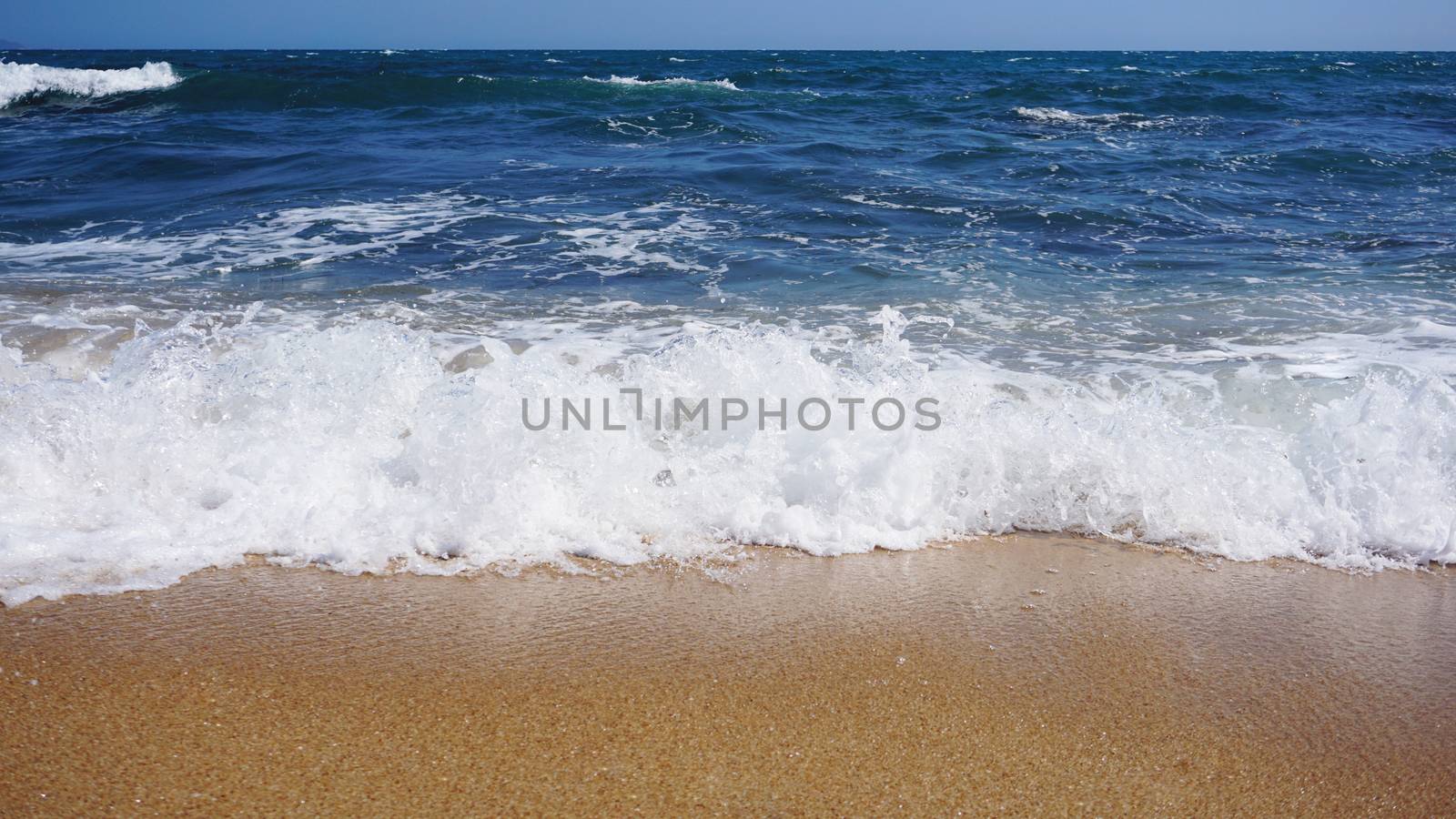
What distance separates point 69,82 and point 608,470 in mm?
21786

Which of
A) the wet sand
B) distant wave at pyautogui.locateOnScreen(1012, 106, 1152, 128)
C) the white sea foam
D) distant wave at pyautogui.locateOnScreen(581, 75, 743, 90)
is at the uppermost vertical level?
distant wave at pyautogui.locateOnScreen(581, 75, 743, 90)

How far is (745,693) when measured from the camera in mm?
2436

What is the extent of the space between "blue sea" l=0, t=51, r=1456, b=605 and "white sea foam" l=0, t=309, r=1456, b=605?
13mm

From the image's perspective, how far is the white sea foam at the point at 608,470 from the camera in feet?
10.2

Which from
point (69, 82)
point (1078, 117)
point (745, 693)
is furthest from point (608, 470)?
point (69, 82)

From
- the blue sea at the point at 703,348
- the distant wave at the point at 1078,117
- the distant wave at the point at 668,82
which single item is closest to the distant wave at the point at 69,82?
the blue sea at the point at 703,348

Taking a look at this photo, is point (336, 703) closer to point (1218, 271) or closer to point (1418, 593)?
point (1418, 593)

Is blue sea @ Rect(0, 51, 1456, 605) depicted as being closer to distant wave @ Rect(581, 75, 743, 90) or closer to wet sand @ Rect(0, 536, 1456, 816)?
wet sand @ Rect(0, 536, 1456, 816)

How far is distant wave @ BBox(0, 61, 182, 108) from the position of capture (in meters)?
18.5

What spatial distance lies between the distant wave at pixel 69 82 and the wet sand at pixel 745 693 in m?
20.2

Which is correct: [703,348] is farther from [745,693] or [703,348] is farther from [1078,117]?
[1078,117]

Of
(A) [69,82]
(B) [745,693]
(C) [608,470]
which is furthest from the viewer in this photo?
(A) [69,82]

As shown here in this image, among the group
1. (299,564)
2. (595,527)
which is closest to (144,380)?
(299,564)

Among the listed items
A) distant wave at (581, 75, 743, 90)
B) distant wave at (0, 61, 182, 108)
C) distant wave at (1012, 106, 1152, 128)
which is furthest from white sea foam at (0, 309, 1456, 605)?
distant wave at (581, 75, 743, 90)
